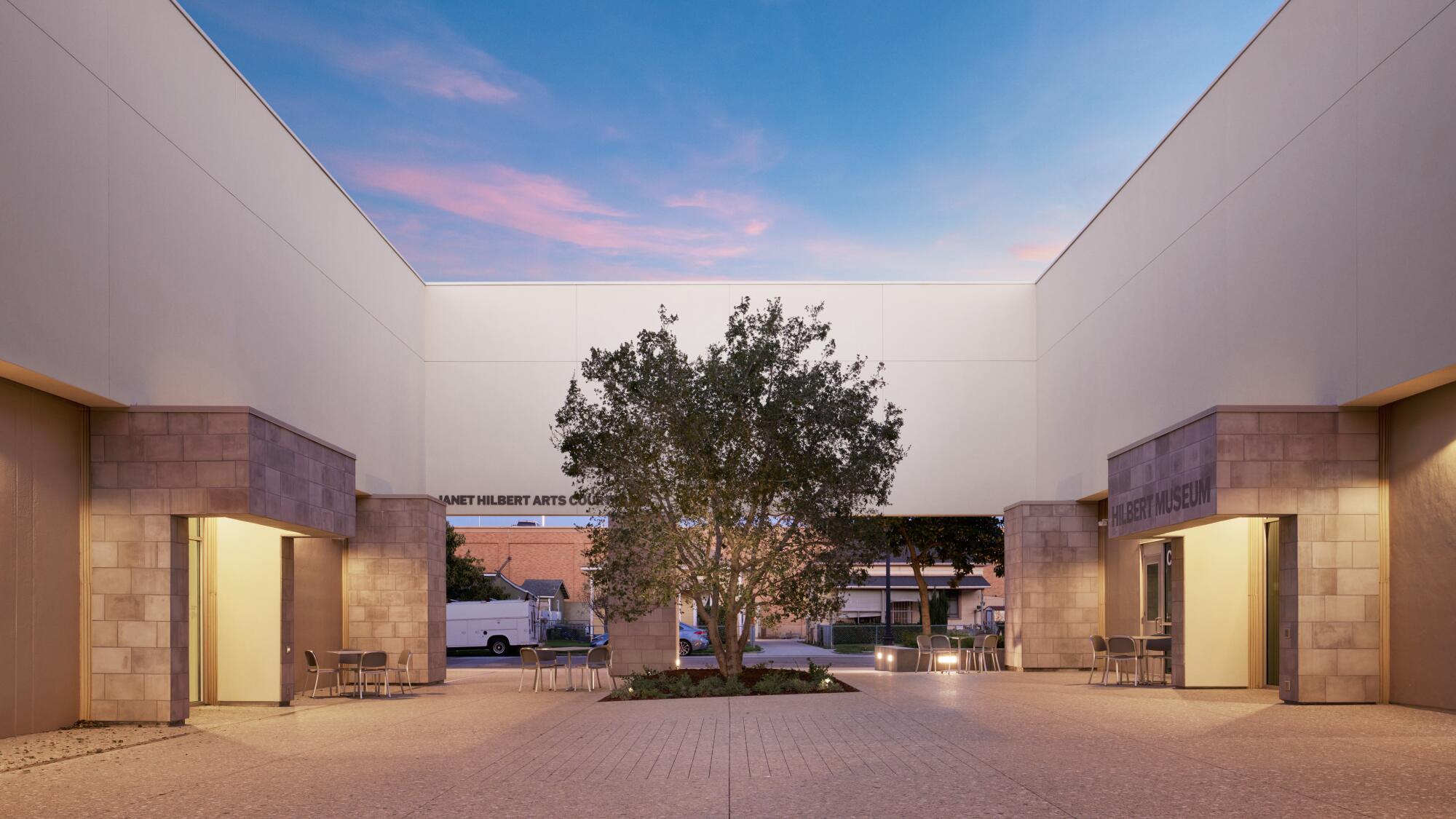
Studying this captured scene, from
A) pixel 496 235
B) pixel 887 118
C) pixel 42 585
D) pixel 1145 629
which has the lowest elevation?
pixel 1145 629

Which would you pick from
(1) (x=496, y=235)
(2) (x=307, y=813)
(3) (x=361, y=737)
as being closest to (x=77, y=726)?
(3) (x=361, y=737)

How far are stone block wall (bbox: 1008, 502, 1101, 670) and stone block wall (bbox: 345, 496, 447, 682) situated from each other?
1139 centimetres

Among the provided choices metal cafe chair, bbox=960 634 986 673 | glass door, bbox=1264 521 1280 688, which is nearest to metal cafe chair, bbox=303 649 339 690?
metal cafe chair, bbox=960 634 986 673

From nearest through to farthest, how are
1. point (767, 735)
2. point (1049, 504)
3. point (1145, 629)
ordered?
point (767, 735) → point (1145, 629) → point (1049, 504)

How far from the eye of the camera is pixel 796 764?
380 inches

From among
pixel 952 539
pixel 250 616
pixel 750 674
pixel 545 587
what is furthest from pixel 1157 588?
pixel 545 587

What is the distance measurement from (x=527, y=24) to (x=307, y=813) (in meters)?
18.3

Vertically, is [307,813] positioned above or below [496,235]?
below

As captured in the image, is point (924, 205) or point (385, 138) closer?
point (385, 138)

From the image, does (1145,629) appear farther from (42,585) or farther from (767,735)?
(42,585)

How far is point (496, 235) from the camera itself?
92.2ft

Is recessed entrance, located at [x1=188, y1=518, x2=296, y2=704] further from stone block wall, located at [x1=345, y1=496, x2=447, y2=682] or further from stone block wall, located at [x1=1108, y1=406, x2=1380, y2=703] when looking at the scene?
stone block wall, located at [x1=1108, y1=406, x2=1380, y2=703]

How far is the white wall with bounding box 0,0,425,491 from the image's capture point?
12.4m

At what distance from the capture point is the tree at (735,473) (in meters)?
18.0
